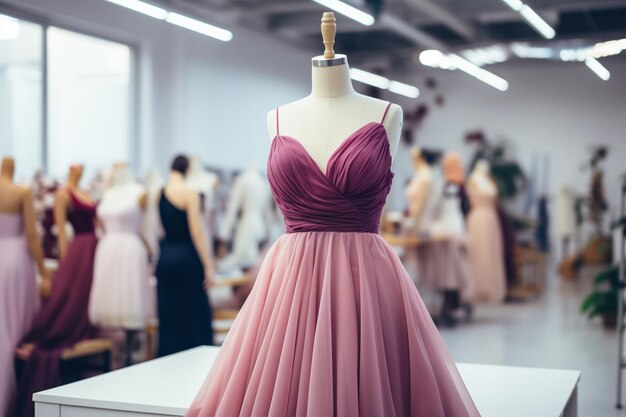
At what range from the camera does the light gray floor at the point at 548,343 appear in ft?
17.3

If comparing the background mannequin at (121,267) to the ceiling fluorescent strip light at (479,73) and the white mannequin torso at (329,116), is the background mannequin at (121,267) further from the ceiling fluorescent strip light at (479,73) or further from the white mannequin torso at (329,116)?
the ceiling fluorescent strip light at (479,73)

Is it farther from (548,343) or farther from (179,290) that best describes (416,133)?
(179,290)

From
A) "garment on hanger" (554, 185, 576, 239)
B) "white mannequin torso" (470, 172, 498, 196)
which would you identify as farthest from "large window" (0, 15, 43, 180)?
"garment on hanger" (554, 185, 576, 239)

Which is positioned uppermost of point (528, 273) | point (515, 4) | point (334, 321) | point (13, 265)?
point (515, 4)

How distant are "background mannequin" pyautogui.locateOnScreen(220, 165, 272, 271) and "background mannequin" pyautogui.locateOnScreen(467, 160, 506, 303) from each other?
262cm

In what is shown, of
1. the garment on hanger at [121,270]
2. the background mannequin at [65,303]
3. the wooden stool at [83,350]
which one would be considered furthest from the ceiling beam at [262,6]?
the wooden stool at [83,350]

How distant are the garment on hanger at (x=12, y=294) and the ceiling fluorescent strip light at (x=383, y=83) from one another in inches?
276

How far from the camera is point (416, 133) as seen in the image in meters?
14.7

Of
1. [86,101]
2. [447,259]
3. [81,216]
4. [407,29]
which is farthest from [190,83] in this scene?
[81,216]

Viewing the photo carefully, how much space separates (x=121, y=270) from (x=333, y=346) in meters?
3.58

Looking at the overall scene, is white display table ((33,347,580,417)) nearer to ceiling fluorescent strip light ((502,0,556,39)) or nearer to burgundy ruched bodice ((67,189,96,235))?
burgundy ruched bodice ((67,189,96,235))

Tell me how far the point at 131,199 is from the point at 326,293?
3.73 metres

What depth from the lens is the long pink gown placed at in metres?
2.02

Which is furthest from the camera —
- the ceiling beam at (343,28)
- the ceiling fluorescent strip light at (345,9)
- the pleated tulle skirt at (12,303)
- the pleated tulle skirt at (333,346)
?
the ceiling beam at (343,28)
